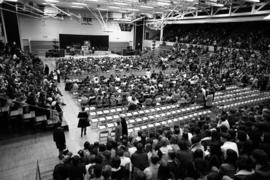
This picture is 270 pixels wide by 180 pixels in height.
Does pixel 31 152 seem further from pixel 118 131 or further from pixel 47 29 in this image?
pixel 47 29

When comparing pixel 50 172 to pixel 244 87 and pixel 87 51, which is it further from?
pixel 87 51

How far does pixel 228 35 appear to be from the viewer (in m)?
25.2

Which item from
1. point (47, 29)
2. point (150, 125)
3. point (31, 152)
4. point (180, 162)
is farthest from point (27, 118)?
point (47, 29)

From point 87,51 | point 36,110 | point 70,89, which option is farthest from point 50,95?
point 87,51

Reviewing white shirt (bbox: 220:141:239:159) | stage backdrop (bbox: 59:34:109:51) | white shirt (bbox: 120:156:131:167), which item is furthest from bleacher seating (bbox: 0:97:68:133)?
stage backdrop (bbox: 59:34:109:51)

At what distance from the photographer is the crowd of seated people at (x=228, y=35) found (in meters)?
21.2

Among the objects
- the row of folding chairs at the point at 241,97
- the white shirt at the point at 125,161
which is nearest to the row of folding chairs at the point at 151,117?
the row of folding chairs at the point at 241,97

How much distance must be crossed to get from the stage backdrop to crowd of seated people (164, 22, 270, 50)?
39.6 feet

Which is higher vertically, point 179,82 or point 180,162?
point 179,82

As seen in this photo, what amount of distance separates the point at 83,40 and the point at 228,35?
22.9 meters

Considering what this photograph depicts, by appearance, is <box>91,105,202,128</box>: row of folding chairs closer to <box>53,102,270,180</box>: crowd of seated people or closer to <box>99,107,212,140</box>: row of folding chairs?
<box>99,107,212,140</box>: row of folding chairs

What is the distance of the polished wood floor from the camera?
5258 mm

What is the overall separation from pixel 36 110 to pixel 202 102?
8432 millimetres

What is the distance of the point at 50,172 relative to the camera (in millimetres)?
4879
